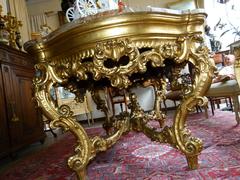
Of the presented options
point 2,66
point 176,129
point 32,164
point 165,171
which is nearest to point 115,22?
point 176,129

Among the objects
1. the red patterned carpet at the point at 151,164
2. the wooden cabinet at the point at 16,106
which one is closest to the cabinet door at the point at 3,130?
the wooden cabinet at the point at 16,106

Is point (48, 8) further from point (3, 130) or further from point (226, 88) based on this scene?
point (226, 88)

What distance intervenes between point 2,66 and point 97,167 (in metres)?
1.58

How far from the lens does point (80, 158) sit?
1156mm

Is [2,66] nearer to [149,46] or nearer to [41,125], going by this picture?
[41,125]

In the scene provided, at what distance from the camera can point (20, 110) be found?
2.63m

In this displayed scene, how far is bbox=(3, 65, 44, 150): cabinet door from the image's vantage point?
7.93 ft

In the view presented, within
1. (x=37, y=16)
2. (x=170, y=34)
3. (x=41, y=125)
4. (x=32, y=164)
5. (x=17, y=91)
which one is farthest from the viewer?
(x=37, y=16)

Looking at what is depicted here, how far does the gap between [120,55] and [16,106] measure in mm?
1929

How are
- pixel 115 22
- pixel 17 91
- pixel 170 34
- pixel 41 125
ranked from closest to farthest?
pixel 115 22, pixel 170 34, pixel 17 91, pixel 41 125

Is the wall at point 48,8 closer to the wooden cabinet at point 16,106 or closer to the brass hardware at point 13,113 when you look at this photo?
the wooden cabinet at point 16,106

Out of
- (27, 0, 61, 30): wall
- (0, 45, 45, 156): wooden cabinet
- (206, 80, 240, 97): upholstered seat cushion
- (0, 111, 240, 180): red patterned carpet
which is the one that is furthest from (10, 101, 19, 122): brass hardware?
(27, 0, 61, 30): wall

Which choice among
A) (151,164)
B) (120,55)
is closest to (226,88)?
(151,164)

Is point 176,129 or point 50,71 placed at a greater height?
point 50,71
